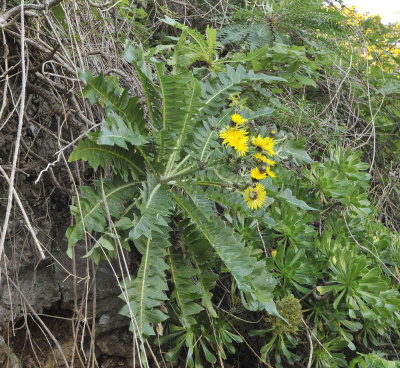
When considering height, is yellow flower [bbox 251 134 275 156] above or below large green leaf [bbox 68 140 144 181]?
above

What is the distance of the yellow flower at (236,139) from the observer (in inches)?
57.1

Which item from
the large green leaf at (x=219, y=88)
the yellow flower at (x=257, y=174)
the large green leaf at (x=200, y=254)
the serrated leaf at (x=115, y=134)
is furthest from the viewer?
the large green leaf at (x=219, y=88)

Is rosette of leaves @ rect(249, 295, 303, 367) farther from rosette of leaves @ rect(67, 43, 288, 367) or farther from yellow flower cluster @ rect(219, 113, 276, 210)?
yellow flower cluster @ rect(219, 113, 276, 210)

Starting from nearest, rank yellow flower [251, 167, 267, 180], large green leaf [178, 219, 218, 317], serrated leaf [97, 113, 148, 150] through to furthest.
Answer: serrated leaf [97, 113, 148, 150] → yellow flower [251, 167, 267, 180] → large green leaf [178, 219, 218, 317]

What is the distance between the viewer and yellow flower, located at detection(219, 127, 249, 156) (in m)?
1.45

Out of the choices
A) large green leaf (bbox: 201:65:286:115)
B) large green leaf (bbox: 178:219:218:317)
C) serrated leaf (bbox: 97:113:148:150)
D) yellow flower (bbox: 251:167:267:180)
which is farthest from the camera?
large green leaf (bbox: 201:65:286:115)

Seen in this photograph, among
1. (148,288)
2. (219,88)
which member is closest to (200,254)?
(148,288)

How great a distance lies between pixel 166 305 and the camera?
1643mm

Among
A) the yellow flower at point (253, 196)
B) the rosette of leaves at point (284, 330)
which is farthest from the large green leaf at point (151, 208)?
the rosette of leaves at point (284, 330)

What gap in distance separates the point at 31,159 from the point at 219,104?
855 millimetres

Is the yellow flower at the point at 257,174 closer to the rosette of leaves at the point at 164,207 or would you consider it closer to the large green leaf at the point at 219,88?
the rosette of leaves at the point at 164,207

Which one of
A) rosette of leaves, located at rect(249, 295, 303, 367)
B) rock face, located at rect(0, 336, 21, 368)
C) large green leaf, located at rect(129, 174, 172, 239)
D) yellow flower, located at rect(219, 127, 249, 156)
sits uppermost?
yellow flower, located at rect(219, 127, 249, 156)

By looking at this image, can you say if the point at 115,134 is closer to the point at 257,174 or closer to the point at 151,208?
the point at 151,208

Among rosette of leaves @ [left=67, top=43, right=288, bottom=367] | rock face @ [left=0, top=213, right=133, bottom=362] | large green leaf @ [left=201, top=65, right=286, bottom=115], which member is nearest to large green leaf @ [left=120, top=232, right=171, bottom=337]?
rosette of leaves @ [left=67, top=43, right=288, bottom=367]
